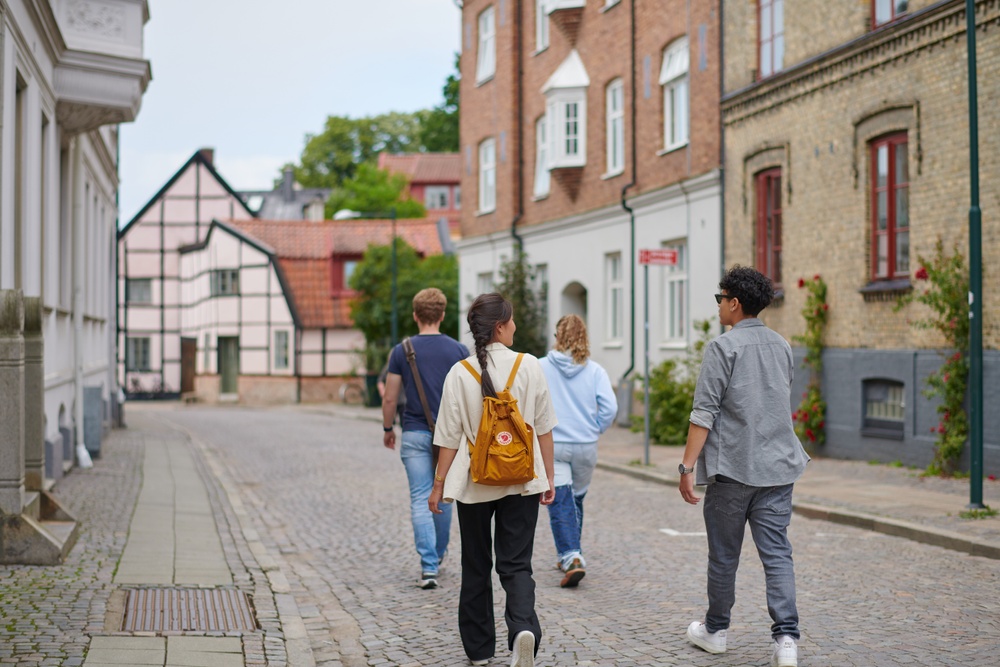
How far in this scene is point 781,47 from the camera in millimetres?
19500

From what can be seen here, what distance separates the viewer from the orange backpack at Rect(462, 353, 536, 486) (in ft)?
19.0

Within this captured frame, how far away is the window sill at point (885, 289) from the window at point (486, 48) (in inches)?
669

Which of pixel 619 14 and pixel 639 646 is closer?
pixel 639 646

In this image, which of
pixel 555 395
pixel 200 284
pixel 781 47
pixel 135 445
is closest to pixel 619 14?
pixel 781 47

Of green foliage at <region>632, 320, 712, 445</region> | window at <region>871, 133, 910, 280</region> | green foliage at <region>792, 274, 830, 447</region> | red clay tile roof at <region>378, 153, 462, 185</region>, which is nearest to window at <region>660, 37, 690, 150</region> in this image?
green foliage at <region>632, 320, 712, 445</region>

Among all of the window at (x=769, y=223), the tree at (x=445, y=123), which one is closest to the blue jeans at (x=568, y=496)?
the window at (x=769, y=223)

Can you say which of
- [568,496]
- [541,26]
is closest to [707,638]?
[568,496]

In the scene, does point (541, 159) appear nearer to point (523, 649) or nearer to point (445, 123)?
point (523, 649)

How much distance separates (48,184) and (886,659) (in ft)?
40.0

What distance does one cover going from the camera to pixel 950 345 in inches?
596

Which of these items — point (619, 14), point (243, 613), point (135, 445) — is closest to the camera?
point (243, 613)

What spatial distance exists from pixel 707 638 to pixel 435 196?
2889 inches

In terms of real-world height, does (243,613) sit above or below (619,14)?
below

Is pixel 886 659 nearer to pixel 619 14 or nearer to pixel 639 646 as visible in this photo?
pixel 639 646
